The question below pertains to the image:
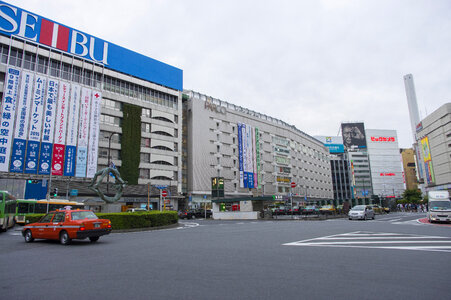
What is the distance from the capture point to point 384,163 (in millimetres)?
138000

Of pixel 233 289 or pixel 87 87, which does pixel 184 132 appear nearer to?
pixel 87 87

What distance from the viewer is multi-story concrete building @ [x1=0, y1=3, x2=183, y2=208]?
132 feet

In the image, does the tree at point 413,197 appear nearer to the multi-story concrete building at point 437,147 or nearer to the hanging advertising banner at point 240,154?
the multi-story concrete building at point 437,147

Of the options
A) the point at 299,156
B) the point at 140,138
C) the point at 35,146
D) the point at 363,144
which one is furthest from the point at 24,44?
the point at 363,144

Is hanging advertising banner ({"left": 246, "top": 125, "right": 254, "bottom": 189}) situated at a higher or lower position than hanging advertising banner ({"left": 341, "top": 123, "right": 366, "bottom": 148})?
lower

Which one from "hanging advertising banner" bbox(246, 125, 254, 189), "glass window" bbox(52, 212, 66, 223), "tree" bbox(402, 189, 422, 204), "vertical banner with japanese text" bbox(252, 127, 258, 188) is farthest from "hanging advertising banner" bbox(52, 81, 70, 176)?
"tree" bbox(402, 189, 422, 204)

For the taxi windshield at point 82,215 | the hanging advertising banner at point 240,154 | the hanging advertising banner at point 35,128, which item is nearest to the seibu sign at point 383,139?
the hanging advertising banner at point 240,154

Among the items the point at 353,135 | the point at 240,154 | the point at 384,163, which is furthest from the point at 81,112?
the point at 384,163

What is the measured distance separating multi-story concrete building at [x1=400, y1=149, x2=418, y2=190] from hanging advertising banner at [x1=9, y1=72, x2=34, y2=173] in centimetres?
17472

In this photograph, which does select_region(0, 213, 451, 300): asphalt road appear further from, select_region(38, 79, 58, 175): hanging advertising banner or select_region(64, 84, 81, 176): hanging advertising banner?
select_region(64, 84, 81, 176): hanging advertising banner

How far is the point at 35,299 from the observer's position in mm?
4688

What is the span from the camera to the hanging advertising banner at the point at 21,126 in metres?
39.4

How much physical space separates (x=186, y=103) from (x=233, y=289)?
63.9 metres

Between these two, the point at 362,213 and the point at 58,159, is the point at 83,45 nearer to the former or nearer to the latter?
the point at 58,159
